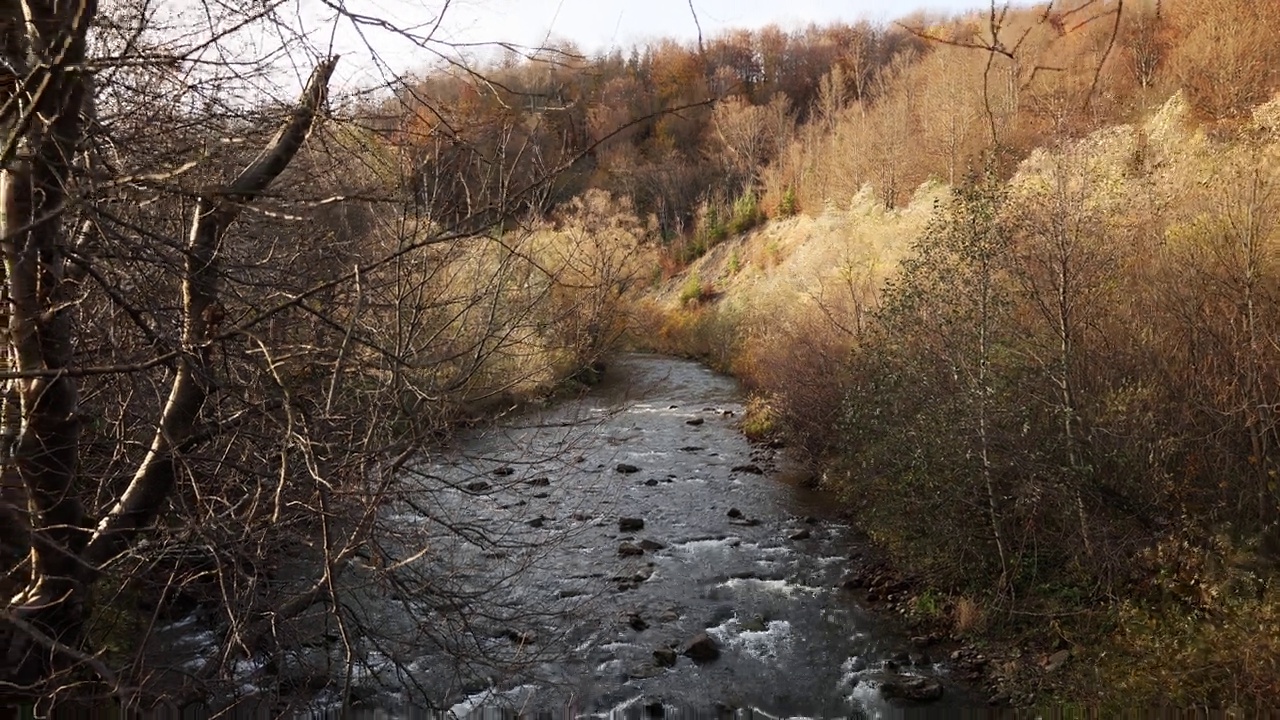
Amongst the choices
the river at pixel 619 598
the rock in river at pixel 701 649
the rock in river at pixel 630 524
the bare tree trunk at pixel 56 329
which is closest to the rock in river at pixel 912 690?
the river at pixel 619 598

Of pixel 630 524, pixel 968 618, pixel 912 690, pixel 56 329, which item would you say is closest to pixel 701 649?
pixel 912 690

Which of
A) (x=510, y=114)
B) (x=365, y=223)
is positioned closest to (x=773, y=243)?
(x=365, y=223)

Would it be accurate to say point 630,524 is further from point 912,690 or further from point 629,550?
point 912,690

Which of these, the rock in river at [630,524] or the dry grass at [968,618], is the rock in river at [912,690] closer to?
the dry grass at [968,618]

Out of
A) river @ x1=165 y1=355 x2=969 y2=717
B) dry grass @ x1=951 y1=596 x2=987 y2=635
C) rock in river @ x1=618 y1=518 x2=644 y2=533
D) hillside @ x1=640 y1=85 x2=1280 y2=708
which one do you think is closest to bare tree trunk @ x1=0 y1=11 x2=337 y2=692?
river @ x1=165 y1=355 x2=969 y2=717

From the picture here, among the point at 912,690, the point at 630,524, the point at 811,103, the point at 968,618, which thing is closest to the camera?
the point at 912,690

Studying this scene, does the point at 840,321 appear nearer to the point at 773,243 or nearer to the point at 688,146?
the point at 773,243

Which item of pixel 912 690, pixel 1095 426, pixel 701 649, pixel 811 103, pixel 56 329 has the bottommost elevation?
pixel 912 690

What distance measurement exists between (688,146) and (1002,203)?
31.7 meters

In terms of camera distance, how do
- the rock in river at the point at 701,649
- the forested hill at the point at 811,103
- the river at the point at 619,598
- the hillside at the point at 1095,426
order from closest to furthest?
the forested hill at the point at 811,103
the river at the point at 619,598
the hillside at the point at 1095,426
the rock in river at the point at 701,649

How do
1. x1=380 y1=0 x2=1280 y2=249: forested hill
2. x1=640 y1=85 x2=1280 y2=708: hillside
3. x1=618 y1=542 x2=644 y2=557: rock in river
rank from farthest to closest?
x1=618 y1=542 x2=644 y2=557: rock in river < x1=640 y1=85 x2=1280 y2=708: hillside < x1=380 y1=0 x2=1280 y2=249: forested hill

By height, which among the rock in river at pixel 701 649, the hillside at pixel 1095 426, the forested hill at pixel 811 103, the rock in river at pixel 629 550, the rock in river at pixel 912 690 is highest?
the forested hill at pixel 811 103

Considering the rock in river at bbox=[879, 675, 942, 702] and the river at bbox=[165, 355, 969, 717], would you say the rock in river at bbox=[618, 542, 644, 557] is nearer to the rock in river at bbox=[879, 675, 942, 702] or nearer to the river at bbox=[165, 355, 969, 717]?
the river at bbox=[165, 355, 969, 717]

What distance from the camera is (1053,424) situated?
695 centimetres
